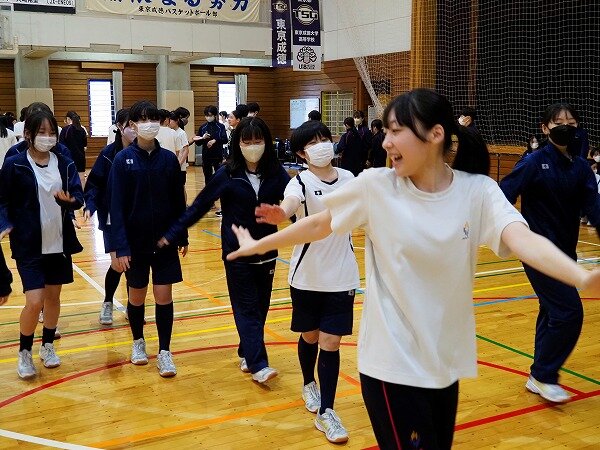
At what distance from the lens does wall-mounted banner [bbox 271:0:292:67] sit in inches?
603

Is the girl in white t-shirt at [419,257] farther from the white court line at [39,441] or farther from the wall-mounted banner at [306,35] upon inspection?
the wall-mounted banner at [306,35]

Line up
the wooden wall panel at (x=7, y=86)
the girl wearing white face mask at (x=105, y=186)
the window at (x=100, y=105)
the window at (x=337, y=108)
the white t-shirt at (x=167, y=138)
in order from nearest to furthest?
the girl wearing white face mask at (x=105, y=186) → the white t-shirt at (x=167, y=138) → the window at (x=337, y=108) → the wooden wall panel at (x=7, y=86) → the window at (x=100, y=105)

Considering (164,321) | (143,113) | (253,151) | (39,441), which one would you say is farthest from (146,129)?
(39,441)

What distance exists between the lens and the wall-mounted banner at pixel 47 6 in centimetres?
1419

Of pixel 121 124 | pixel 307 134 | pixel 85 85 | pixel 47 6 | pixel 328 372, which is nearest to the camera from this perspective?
pixel 328 372

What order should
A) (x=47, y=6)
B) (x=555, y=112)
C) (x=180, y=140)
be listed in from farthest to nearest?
(x=47, y=6), (x=180, y=140), (x=555, y=112)

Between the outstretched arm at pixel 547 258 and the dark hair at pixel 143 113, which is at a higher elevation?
the dark hair at pixel 143 113

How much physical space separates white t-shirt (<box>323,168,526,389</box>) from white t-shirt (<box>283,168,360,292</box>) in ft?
5.74

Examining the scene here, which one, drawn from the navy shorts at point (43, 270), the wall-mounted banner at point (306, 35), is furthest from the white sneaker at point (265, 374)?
the wall-mounted banner at point (306, 35)

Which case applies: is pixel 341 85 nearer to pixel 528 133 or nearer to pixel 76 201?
pixel 528 133

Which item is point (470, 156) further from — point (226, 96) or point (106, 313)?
point (226, 96)

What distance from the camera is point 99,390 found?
4719 millimetres

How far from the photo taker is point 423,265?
6.97ft

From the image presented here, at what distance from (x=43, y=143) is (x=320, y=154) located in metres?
1.98
